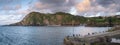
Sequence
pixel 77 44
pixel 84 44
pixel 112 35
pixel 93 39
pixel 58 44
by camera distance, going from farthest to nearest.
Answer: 1. pixel 58 44
2. pixel 112 35
3. pixel 93 39
4. pixel 77 44
5. pixel 84 44

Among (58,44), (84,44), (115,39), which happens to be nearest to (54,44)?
(58,44)

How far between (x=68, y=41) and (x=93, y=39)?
7.26 metres

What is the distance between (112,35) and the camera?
2173 inches

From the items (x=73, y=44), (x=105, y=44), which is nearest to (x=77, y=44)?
(x=73, y=44)

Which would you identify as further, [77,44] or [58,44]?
[58,44]

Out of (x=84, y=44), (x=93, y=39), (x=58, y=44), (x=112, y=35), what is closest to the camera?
(x=84, y=44)

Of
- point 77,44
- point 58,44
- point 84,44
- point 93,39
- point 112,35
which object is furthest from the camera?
point 58,44

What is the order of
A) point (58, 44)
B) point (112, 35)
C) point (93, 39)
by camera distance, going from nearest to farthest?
point (93, 39)
point (112, 35)
point (58, 44)

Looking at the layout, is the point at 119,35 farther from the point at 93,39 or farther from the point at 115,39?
the point at 93,39

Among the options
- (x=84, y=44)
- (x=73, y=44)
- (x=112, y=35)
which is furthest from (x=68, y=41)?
(x=84, y=44)

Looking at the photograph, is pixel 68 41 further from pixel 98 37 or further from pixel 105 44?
pixel 105 44

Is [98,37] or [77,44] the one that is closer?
[77,44]

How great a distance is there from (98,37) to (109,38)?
9.59 feet

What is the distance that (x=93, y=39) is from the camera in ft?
164
